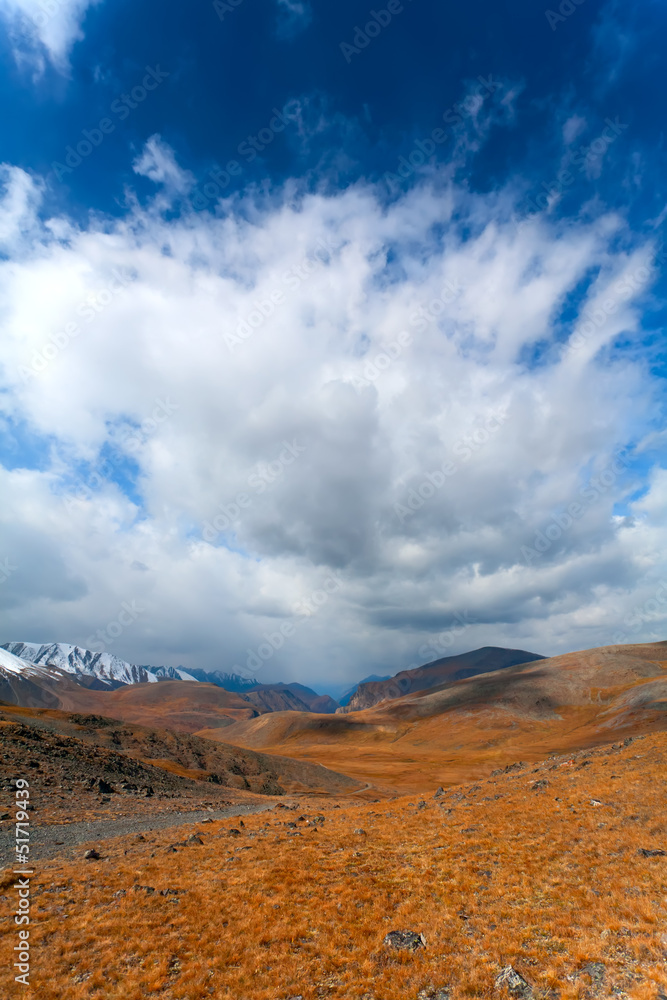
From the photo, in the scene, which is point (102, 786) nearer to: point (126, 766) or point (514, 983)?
point (126, 766)

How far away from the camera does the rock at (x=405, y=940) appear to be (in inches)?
559

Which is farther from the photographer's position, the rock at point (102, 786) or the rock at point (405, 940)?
the rock at point (102, 786)

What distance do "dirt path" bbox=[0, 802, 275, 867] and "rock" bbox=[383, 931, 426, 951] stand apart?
65.9 feet

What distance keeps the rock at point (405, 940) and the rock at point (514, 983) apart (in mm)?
2970

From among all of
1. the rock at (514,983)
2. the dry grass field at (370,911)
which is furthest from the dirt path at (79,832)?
the rock at (514,983)

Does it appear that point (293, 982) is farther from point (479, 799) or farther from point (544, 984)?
point (479, 799)

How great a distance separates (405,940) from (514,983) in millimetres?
3987

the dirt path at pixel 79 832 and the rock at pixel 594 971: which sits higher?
the rock at pixel 594 971

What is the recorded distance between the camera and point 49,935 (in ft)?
49.4

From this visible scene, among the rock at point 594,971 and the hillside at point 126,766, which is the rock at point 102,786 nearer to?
the hillside at point 126,766

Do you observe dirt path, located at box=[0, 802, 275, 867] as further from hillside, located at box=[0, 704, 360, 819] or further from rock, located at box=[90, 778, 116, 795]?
rock, located at box=[90, 778, 116, 795]

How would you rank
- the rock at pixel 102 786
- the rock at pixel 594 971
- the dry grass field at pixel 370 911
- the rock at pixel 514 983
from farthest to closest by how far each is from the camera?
1. the rock at pixel 102 786
2. the dry grass field at pixel 370 911
3. the rock at pixel 594 971
4. the rock at pixel 514 983

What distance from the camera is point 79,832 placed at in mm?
29875

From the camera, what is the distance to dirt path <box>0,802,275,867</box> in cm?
2478
